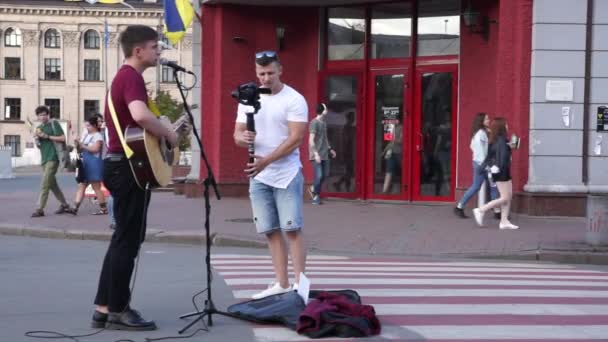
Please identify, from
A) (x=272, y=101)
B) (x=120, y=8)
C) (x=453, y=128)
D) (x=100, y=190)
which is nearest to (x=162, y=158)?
(x=272, y=101)

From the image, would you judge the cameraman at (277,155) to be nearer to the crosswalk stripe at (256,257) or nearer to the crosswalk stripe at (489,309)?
the crosswalk stripe at (489,309)

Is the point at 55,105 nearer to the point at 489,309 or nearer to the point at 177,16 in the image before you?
the point at 177,16

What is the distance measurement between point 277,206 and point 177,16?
13.8 meters

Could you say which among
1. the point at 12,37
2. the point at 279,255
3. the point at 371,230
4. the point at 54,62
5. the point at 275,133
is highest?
the point at 12,37

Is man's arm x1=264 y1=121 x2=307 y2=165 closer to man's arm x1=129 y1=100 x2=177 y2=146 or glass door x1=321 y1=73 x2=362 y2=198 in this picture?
man's arm x1=129 y1=100 x2=177 y2=146

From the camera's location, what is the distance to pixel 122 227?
6.38 metres

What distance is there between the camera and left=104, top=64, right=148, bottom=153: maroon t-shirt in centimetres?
634

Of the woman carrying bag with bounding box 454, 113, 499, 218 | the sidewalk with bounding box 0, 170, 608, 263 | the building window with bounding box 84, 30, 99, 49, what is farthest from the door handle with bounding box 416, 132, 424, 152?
the building window with bounding box 84, 30, 99, 49

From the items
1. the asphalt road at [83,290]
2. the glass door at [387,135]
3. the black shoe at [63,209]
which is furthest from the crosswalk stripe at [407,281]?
the glass door at [387,135]

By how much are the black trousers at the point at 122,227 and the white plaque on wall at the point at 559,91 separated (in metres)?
10.1

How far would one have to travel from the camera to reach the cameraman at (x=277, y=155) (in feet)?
23.5

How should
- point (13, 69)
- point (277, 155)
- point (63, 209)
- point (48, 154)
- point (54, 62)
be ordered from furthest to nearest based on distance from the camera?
1. point (13, 69)
2. point (54, 62)
3. point (63, 209)
4. point (48, 154)
5. point (277, 155)

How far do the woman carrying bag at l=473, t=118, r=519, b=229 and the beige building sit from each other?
5928 cm

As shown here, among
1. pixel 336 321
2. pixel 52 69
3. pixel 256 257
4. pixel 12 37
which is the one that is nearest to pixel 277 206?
pixel 336 321
